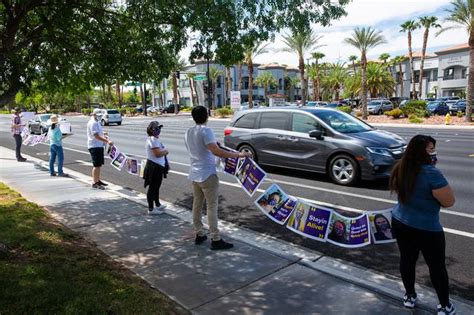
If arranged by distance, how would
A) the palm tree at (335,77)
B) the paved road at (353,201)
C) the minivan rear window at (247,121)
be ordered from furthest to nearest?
the palm tree at (335,77)
the minivan rear window at (247,121)
the paved road at (353,201)

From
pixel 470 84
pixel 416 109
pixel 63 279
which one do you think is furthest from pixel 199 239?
pixel 416 109

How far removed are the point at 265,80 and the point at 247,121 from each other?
8522cm

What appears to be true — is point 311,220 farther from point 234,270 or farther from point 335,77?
point 335,77

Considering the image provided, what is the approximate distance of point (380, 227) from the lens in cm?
433

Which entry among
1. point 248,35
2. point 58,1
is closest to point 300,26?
point 248,35

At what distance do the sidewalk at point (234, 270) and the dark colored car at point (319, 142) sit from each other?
3696mm

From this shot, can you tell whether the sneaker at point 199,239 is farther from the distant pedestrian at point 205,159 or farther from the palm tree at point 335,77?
the palm tree at point 335,77

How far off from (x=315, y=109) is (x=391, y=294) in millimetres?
6593

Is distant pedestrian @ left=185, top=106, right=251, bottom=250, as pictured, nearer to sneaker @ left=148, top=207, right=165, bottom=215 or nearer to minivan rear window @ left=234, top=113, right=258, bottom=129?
sneaker @ left=148, top=207, right=165, bottom=215

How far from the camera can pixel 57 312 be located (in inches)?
134

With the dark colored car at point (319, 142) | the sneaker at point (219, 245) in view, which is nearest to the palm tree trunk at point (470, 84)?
the dark colored car at point (319, 142)

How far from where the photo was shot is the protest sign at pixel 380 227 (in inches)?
169

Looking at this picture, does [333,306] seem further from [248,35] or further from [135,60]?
[135,60]

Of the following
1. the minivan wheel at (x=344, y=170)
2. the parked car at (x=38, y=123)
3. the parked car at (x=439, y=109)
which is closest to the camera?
the minivan wheel at (x=344, y=170)
